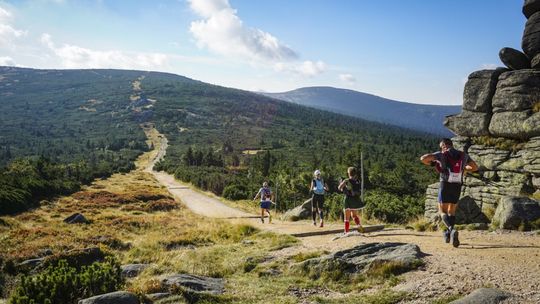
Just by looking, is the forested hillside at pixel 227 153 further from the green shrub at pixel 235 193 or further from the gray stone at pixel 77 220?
the gray stone at pixel 77 220

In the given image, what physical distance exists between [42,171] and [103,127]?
413ft

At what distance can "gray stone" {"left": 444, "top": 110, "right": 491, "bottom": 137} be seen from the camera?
1693 cm

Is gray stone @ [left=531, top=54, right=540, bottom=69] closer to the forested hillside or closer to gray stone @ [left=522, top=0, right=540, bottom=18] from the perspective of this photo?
gray stone @ [left=522, top=0, right=540, bottom=18]

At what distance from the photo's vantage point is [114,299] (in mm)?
7184

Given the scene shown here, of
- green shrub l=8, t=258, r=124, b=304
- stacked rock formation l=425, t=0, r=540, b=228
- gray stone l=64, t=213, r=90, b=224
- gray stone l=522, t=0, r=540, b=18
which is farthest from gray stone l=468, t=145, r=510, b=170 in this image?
gray stone l=64, t=213, r=90, b=224

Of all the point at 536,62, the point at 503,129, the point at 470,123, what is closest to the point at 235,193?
the point at 470,123

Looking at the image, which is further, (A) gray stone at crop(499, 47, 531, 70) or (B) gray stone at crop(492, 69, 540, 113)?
(A) gray stone at crop(499, 47, 531, 70)

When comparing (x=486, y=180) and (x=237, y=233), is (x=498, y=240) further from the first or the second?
(x=237, y=233)

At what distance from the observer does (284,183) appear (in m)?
60.2

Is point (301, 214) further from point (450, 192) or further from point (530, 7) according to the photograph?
point (530, 7)

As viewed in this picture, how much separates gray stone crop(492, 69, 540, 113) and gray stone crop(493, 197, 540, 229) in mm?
5238

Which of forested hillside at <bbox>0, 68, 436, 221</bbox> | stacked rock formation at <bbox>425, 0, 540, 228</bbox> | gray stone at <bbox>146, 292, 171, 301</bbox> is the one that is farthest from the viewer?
forested hillside at <bbox>0, 68, 436, 221</bbox>

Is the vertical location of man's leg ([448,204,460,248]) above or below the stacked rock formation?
A: below

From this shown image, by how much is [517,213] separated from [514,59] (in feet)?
27.8
